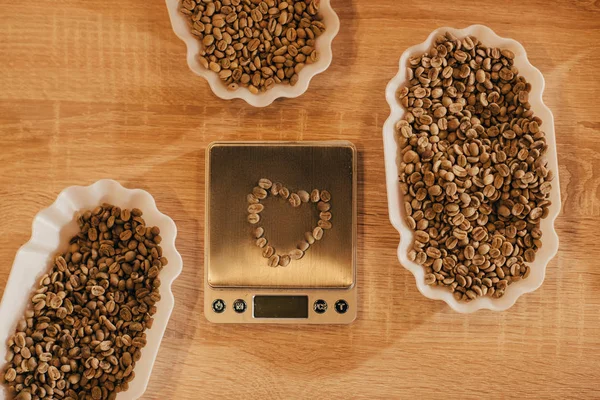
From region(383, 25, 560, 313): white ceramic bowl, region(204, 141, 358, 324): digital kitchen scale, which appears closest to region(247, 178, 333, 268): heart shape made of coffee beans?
region(204, 141, 358, 324): digital kitchen scale

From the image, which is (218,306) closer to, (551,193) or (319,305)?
(319,305)

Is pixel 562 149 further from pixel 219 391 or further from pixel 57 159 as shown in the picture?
pixel 57 159

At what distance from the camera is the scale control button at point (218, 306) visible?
104 cm

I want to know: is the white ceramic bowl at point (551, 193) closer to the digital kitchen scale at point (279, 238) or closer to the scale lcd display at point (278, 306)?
the digital kitchen scale at point (279, 238)

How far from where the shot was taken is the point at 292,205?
3.42 ft

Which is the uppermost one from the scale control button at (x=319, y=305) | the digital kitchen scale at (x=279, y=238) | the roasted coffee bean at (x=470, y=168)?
the roasted coffee bean at (x=470, y=168)

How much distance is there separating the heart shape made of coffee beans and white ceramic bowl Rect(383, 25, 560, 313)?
121mm

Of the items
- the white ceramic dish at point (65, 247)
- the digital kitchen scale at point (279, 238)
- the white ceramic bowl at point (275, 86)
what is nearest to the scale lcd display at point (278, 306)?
the digital kitchen scale at point (279, 238)

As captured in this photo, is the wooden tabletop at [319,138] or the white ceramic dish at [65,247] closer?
the white ceramic dish at [65,247]

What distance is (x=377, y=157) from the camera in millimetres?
1079

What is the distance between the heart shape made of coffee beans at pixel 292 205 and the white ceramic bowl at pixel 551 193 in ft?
0.40

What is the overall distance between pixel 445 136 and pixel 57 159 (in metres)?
0.66

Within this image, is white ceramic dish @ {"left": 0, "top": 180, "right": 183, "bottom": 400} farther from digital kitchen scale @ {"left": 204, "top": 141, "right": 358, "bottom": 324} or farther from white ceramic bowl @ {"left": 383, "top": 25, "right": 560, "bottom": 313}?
white ceramic bowl @ {"left": 383, "top": 25, "right": 560, "bottom": 313}

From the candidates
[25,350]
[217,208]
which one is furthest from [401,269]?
[25,350]
